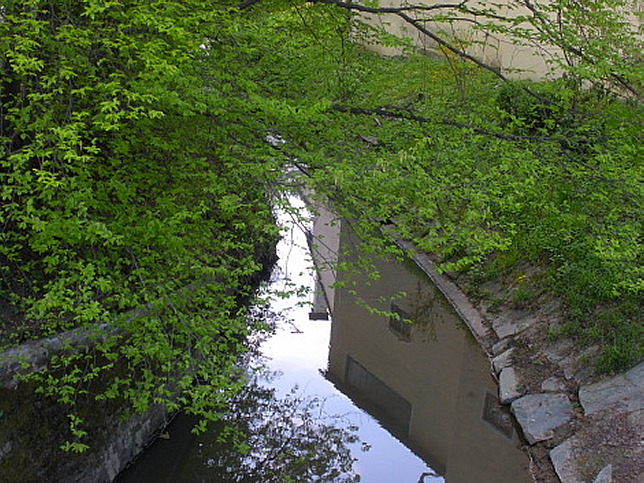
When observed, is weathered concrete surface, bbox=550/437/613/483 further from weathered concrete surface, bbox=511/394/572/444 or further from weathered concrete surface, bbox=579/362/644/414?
weathered concrete surface, bbox=579/362/644/414

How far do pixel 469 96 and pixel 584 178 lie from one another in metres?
1.64

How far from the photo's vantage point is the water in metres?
6.42

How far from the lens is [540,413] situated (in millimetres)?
6473

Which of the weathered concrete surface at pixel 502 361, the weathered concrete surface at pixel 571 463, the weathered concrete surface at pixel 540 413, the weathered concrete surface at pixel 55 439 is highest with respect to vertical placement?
the weathered concrete surface at pixel 502 361

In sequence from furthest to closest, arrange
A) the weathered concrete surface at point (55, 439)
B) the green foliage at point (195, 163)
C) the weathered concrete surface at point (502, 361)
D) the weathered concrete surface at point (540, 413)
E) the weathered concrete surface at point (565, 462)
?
the weathered concrete surface at point (502, 361) < the weathered concrete surface at point (540, 413) < the weathered concrete surface at point (565, 462) < the weathered concrete surface at point (55, 439) < the green foliage at point (195, 163)

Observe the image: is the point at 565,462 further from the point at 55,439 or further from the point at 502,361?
the point at 55,439

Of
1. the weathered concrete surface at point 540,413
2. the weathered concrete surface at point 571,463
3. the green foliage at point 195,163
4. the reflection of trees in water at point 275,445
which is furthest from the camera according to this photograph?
the reflection of trees in water at point 275,445

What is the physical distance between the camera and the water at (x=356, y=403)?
21.1ft

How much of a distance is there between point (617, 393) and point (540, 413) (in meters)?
0.75

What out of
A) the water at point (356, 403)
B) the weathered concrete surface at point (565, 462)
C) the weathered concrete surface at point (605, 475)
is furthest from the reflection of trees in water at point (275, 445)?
the weathered concrete surface at point (605, 475)

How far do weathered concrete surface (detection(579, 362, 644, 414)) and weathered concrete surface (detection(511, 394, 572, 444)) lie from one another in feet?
0.67

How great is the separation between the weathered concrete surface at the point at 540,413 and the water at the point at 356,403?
24 centimetres

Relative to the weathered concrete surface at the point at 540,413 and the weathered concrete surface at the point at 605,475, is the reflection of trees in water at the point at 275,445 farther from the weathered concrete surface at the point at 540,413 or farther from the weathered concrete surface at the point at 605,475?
the weathered concrete surface at the point at 605,475

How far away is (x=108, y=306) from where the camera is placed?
546 cm
